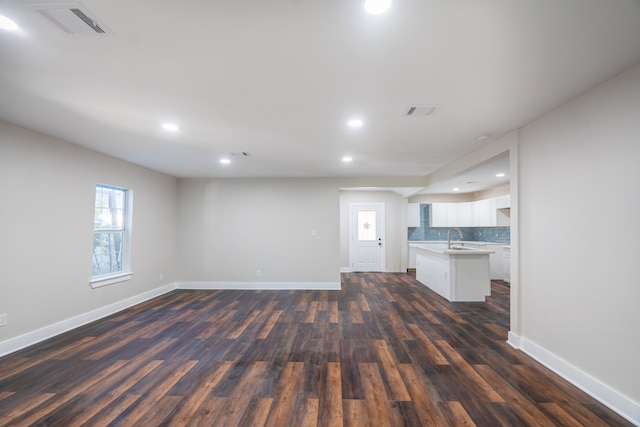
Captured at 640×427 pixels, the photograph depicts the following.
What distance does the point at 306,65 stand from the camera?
6.06 ft

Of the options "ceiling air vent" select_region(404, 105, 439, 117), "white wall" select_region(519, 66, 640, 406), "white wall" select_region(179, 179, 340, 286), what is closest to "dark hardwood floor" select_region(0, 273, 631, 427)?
"white wall" select_region(519, 66, 640, 406)

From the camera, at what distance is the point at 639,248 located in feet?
6.17

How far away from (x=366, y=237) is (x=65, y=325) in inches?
252

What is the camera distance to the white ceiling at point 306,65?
141 cm

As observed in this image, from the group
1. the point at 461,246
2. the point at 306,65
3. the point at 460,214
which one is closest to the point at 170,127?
the point at 306,65

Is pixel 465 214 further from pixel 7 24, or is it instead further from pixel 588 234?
pixel 7 24

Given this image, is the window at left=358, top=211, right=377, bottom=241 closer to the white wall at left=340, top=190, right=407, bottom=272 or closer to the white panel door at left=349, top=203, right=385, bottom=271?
the white panel door at left=349, top=203, right=385, bottom=271

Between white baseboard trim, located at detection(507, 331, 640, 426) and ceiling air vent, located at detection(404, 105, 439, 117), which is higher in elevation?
ceiling air vent, located at detection(404, 105, 439, 117)

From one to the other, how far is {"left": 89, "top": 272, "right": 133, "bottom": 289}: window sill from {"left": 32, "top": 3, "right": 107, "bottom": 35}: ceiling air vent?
3.60 metres

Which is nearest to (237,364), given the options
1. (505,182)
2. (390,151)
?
(390,151)

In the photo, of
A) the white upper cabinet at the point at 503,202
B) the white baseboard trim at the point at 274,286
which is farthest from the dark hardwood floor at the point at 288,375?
the white upper cabinet at the point at 503,202

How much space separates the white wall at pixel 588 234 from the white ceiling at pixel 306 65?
0.24 m

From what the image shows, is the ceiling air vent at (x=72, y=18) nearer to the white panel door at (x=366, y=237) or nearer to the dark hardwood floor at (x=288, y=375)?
the dark hardwood floor at (x=288, y=375)

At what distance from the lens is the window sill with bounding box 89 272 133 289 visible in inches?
156
